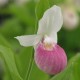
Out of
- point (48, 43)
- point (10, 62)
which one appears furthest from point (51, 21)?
point (10, 62)

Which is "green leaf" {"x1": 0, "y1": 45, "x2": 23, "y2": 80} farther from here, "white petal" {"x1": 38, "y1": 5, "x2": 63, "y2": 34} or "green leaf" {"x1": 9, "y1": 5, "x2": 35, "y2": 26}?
"green leaf" {"x1": 9, "y1": 5, "x2": 35, "y2": 26}

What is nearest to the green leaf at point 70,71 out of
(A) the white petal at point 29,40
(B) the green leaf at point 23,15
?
(A) the white petal at point 29,40

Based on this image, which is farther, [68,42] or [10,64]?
[68,42]

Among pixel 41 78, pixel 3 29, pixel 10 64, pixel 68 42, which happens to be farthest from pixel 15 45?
pixel 10 64

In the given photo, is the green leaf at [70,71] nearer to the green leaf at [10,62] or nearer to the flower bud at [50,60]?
the flower bud at [50,60]

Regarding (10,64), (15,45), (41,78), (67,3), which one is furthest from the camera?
(67,3)

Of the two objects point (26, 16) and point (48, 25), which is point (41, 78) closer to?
point (48, 25)
